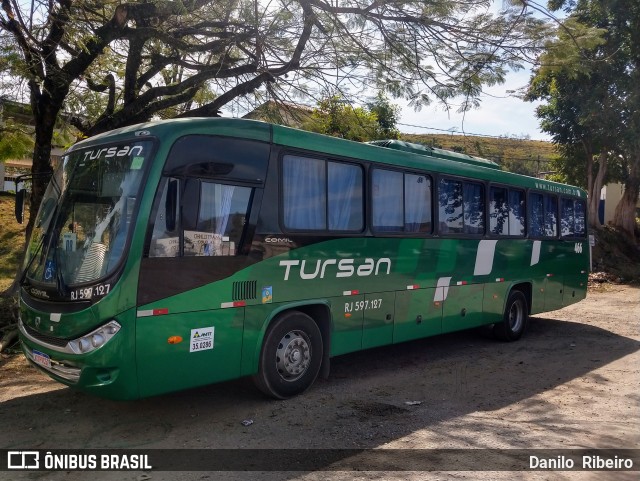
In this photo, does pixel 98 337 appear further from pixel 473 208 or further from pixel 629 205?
pixel 629 205

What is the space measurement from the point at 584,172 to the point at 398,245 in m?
21.5

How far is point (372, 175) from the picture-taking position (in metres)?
7.90

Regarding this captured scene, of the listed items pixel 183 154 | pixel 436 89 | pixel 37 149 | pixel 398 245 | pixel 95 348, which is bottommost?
pixel 95 348

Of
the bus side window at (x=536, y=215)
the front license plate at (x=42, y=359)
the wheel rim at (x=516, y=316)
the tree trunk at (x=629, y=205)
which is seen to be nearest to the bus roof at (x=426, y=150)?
the bus side window at (x=536, y=215)

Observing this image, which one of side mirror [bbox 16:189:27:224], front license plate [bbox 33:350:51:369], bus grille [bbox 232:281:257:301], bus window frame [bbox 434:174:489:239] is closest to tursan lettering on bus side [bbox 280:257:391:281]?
bus grille [bbox 232:281:257:301]

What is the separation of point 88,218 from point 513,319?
8308 millimetres

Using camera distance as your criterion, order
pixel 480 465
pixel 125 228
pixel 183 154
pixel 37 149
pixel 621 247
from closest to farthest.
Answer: pixel 480 465
pixel 125 228
pixel 183 154
pixel 37 149
pixel 621 247

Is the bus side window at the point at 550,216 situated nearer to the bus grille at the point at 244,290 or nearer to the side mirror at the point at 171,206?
the bus grille at the point at 244,290

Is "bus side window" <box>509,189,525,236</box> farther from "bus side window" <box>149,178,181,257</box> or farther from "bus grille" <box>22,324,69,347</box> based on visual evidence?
"bus grille" <box>22,324,69,347</box>

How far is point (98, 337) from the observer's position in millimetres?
5191

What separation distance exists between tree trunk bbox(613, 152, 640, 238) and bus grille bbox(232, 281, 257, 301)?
75.2 ft

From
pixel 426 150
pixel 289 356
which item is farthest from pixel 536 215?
pixel 289 356

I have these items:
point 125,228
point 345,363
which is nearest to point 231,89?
point 345,363

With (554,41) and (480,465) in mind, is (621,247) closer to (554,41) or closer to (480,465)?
(554,41)
